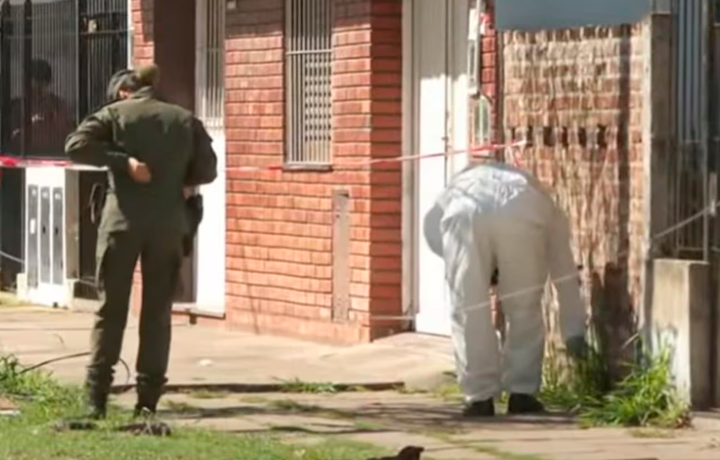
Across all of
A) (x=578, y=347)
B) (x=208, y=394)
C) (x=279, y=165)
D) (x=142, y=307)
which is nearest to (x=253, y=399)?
(x=208, y=394)

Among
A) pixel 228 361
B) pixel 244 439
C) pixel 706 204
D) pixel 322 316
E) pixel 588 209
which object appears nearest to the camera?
pixel 244 439

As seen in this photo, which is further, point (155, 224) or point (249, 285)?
point (249, 285)

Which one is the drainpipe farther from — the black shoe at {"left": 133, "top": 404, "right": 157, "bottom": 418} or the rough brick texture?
the black shoe at {"left": 133, "top": 404, "right": 157, "bottom": 418}

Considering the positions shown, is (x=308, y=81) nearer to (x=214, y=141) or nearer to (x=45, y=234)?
(x=214, y=141)

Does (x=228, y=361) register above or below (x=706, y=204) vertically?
below

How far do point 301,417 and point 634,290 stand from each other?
2031 millimetres

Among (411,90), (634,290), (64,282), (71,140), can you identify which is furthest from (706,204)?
(64,282)

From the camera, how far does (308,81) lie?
16.9 m

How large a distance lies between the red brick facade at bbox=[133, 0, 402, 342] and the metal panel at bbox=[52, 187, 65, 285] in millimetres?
1999

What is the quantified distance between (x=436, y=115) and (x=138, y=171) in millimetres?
4777

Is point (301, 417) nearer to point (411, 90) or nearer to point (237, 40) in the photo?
point (411, 90)

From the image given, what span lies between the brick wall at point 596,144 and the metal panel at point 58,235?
8043mm

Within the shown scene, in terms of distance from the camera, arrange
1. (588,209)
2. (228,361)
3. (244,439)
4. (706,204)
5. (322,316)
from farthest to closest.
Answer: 1. (322,316)
2. (228,361)
3. (588,209)
4. (706,204)
5. (244,439)

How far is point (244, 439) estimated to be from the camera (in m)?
10.6
